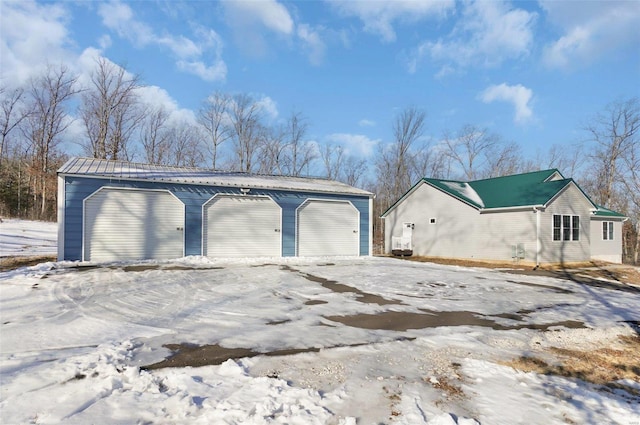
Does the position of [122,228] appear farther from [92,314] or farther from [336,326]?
[336,326]

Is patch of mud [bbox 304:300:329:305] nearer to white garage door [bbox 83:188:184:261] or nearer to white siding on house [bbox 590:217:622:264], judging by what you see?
white garage door [bbox 83:188:184:261]

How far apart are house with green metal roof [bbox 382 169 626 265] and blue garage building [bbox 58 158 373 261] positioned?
210 inches

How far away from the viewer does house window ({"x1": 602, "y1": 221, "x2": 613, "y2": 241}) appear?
21.2 m

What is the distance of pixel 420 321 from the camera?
19.5 ft

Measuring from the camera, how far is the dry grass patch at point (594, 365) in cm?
387

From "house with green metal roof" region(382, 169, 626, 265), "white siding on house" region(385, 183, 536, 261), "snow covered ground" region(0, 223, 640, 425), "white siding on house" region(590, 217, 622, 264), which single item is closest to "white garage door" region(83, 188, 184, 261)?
"snow covered ground" region(0, 223, 640, 425)

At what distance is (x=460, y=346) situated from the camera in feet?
15.3

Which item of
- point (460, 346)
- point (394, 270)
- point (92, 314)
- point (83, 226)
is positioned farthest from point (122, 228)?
point (460, 346)

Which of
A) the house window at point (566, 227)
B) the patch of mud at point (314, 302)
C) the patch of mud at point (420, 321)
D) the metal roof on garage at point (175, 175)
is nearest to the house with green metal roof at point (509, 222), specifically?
the house window at point (566, 227)

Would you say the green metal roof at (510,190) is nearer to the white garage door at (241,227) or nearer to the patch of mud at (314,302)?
the white garage door at (241,227)

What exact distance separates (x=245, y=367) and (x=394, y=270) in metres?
9.46

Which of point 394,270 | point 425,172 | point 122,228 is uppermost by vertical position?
point 425,172

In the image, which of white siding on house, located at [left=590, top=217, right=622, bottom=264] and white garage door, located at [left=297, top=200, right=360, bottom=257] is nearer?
white garage door, located at [left=297, top=200, right=360, bottom=257]

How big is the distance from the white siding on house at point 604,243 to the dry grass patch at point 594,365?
1953 cm
